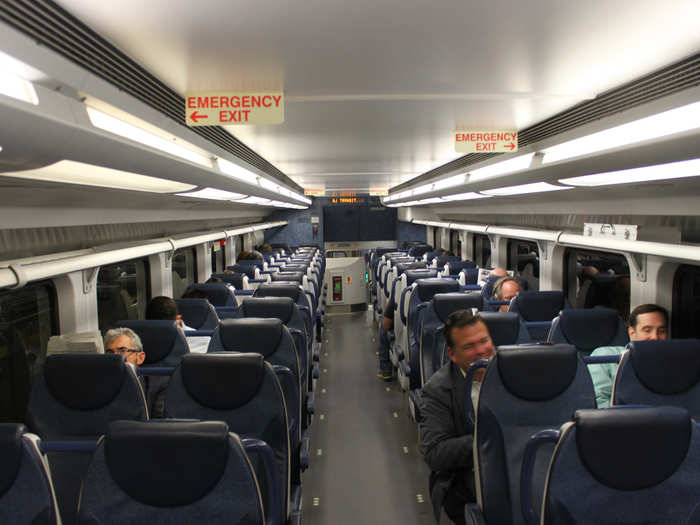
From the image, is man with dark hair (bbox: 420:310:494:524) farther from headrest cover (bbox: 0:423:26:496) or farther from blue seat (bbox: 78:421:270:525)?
headrest cover (bbox: 0:423:26:496)

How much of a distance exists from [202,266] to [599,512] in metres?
8.62

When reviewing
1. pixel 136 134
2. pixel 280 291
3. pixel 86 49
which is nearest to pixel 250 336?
pixel 136 134

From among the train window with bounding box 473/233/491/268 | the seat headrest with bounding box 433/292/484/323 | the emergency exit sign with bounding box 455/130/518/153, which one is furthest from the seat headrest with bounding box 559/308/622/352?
the train window with bounding box 473/233/491/268

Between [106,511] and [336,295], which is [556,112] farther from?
[336,295]

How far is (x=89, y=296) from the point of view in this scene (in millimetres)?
4664

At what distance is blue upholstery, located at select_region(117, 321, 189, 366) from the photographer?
13.1 feet

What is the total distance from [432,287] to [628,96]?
3054 mm

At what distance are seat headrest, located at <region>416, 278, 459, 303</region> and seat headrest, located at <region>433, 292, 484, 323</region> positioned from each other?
815 mm

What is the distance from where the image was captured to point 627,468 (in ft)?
5.84

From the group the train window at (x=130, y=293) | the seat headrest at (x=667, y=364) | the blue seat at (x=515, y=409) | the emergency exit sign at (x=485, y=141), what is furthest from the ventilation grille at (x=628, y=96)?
the train window at (x=130, y=293)

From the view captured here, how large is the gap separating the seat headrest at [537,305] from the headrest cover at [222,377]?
343 centimetres

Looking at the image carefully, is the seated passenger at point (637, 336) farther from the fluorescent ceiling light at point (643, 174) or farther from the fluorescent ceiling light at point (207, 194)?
the fluorescent ceiling light at point (207, 194)

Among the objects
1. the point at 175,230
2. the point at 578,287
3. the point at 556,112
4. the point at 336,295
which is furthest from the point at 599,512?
the point at 336,295

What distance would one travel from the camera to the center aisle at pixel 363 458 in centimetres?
398
